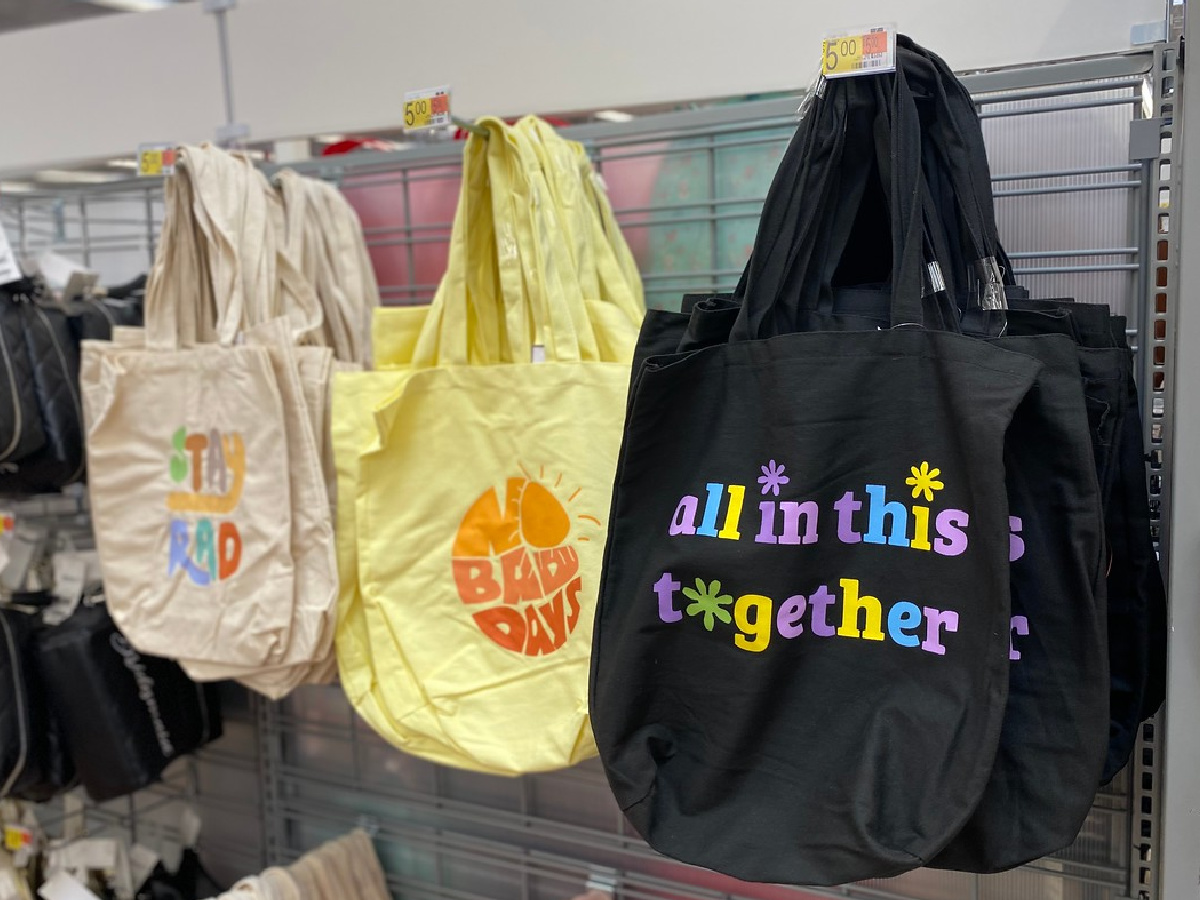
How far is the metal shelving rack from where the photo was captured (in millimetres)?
1012

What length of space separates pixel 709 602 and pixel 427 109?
0.70 meters

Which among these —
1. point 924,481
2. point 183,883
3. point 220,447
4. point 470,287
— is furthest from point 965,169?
point 183,883

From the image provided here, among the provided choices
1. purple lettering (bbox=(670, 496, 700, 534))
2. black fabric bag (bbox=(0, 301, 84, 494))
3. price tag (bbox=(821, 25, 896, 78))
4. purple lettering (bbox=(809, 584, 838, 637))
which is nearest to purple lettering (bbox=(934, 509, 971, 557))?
purple lettering (bbox=(809, 584, 838, 637))

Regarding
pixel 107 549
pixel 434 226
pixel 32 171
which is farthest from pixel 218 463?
pixel 32 171

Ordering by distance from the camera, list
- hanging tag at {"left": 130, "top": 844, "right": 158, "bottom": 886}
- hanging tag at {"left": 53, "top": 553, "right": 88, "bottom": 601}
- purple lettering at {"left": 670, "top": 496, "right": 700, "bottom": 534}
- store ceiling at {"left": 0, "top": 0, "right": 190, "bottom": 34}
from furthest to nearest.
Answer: store ceiling at {"left": 0, "top": 0, "right": 190, "bottom": 34} → hanging tag at {"left": 130, "top": 844, "right": 158, "bottom": 886} → hanging tag at {"left": 53, "top": 553, "right": 88, "bottom": 601} → purple lettering at {"left": 670, "top": 496, "right": 700, "bottom": 534}

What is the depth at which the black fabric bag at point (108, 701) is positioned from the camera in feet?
5.13

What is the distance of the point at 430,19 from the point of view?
4.82 ft

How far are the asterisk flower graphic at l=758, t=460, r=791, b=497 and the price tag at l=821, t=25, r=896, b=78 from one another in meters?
0.36

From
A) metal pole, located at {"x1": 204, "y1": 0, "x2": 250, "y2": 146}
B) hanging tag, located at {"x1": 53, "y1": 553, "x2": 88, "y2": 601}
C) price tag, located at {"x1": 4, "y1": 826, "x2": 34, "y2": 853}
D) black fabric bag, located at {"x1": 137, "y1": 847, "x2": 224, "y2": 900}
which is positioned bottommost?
black fabric bag, located at {"x1": 137, "y1": 847, "x2": 224, "y2": 900}

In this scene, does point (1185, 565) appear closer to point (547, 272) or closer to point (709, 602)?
point (709, 602)

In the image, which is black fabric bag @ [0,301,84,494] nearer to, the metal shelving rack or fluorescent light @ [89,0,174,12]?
the metal shelving rack

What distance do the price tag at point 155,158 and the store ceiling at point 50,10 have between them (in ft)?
2.20

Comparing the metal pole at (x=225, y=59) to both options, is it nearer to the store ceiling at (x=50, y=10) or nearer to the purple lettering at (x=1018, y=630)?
the store ceiling at (x=50, y=10)

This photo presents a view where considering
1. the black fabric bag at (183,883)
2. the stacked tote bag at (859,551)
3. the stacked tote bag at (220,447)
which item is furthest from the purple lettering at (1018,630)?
the black fabric bag at (183,883)
